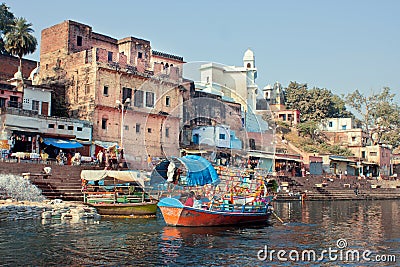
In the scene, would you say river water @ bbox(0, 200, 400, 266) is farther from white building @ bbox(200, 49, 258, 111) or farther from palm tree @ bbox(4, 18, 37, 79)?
palm tree @ bbox(4, 18, 37, 79)

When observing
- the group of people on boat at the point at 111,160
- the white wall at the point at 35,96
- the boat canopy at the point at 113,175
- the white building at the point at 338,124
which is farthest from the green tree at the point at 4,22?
the white building at the point at 338,124

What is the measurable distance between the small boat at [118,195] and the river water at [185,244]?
3.58 ft

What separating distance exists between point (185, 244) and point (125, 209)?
27.5 ft

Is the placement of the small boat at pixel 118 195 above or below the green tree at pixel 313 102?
below

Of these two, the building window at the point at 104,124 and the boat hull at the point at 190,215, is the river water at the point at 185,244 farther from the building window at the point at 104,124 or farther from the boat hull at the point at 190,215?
the building window at the point at 104,124

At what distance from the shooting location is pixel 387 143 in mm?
77812

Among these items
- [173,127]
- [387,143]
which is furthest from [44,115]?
[387,143]

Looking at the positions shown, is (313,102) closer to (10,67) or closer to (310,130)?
(310,130)

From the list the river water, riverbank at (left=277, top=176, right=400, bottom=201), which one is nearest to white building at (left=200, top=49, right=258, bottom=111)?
the river water

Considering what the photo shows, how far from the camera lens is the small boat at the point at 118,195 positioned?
25.3m

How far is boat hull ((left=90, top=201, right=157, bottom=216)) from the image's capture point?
82.9 feet

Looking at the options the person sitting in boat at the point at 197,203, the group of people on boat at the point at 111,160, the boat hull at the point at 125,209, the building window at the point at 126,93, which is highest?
the building window at the point at 126,93

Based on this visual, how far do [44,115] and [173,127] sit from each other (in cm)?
1290

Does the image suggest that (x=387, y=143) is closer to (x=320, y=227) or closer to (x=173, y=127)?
(x=173, y=127)
